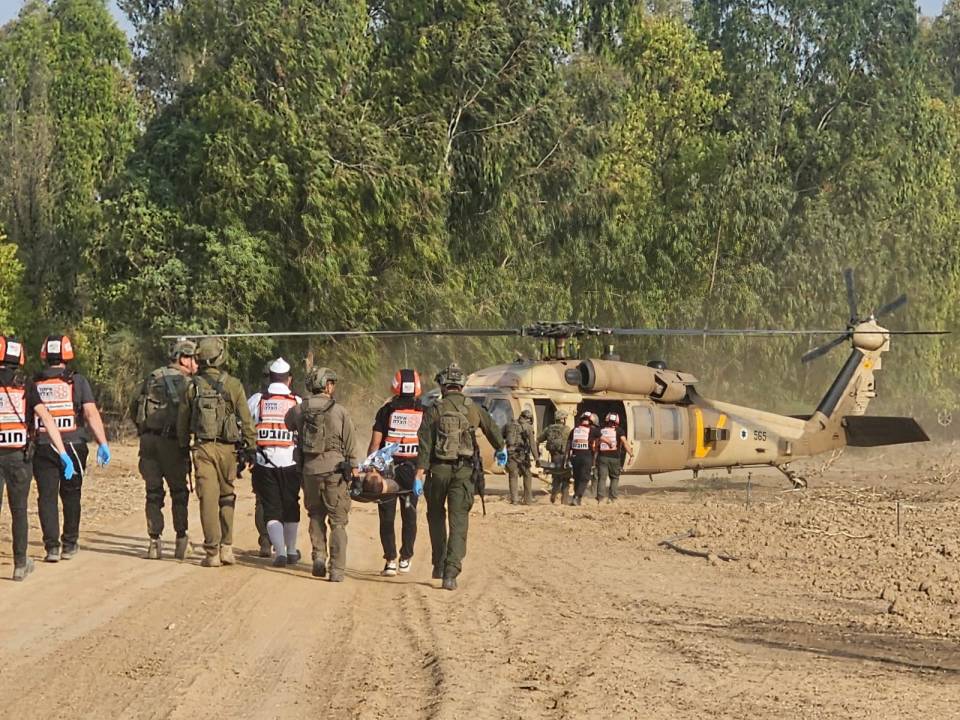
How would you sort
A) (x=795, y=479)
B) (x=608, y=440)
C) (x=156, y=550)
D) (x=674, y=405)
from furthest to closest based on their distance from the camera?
(x=795, y=479)
(x=674, y=405)
(x=608, y=440)
(x=156, y=550)

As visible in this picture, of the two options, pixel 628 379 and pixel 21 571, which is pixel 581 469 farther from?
pixel 21 571

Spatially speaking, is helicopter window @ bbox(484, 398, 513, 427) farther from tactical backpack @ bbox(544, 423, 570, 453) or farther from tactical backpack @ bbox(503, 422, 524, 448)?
tactical backpack @ bbox(544, 423, 570, 453)

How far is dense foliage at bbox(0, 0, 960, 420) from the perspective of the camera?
36.2m

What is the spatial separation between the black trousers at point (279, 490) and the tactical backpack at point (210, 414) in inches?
21.5

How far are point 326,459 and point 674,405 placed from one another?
1369 cm

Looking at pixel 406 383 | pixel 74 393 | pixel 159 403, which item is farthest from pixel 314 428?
pixel 74 393

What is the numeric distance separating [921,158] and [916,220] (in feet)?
8.26

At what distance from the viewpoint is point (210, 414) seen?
42.7 feet

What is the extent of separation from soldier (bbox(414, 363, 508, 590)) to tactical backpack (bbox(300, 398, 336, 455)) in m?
0.85

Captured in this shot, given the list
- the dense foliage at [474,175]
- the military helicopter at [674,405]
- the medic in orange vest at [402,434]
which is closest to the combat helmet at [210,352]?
the medic in orange vest at [402,434]

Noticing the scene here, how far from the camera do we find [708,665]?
8.93 m

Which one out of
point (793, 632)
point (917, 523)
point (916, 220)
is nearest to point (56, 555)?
point (793, 632)

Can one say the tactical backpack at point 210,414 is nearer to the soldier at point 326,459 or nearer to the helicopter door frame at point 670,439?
the soldier at point 326,459

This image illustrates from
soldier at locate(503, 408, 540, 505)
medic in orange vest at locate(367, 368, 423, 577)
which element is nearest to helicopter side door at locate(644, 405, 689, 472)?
soldier at locate(503, 408, 540, 505)
